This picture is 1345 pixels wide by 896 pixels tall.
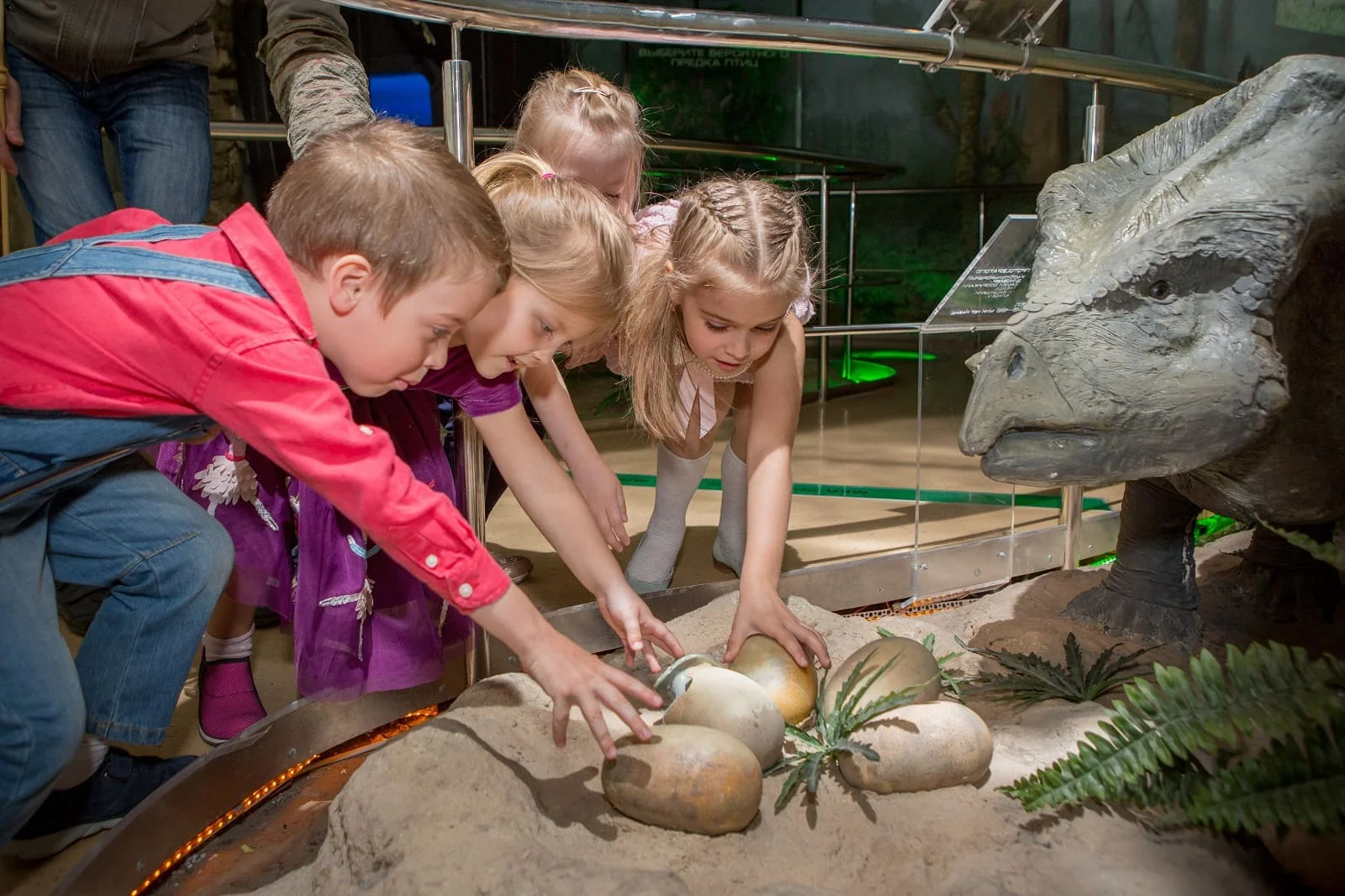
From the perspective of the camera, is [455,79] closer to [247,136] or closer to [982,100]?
[247,136]

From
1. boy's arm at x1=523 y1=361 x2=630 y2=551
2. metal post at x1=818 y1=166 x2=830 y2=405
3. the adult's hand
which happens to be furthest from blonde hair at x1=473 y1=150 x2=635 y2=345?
metal post at x1=818 y1=166 x2=830 y2=405

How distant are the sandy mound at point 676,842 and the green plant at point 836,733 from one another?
4cm

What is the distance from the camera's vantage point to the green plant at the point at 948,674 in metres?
2.07

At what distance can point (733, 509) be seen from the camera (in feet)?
9.84

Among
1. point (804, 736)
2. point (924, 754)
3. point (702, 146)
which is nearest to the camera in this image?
point (924, 754)

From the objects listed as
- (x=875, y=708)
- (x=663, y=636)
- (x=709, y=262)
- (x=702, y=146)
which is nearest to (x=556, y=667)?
(x=663, y=636)

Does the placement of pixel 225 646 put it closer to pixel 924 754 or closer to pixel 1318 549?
pixel 924 754

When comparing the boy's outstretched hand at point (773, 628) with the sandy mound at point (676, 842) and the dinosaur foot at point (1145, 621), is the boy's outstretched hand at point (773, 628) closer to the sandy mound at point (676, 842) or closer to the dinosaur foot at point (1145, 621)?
the sandy mound at point (676, 842)

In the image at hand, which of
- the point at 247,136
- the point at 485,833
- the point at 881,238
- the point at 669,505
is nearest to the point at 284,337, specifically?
the point at 485,833

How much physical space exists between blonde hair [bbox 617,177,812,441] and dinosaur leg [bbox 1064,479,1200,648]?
934 mm

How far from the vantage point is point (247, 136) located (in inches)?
117

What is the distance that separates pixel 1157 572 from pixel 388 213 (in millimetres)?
1844

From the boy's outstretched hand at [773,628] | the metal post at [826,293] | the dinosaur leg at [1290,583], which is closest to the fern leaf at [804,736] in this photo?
the boy's outstretched hand at [773,628]

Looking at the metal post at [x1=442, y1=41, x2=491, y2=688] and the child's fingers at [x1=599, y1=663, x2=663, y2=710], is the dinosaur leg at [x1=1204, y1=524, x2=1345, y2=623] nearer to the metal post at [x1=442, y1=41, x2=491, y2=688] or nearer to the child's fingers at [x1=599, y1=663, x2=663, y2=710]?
the child's fingers at [x1=599, y1=663, x2=663, y2=710]
